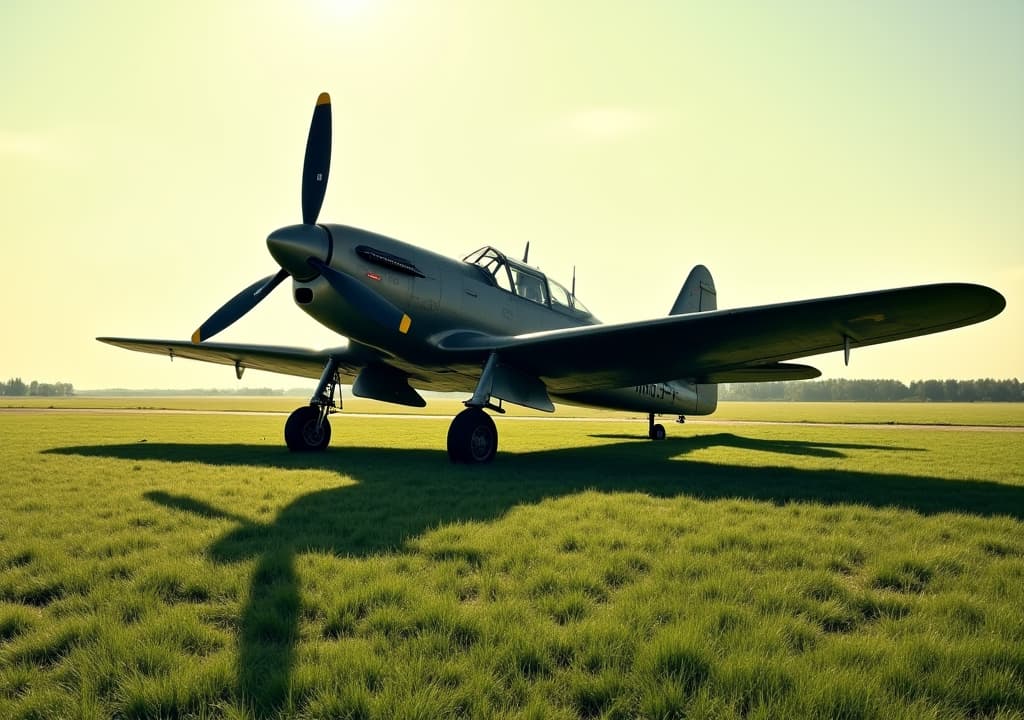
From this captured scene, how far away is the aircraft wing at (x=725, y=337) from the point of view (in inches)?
270

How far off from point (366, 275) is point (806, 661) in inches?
312

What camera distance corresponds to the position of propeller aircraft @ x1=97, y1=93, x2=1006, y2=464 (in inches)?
299

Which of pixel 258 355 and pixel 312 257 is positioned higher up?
pixel 312 257

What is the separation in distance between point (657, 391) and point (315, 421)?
8121 mm

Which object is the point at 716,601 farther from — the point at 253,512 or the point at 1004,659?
the point at 253,512

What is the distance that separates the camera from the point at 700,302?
57.9 ft

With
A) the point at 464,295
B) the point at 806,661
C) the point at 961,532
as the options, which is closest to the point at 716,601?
the point at 806,661

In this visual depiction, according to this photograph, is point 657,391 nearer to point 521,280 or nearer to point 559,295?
point 559,295

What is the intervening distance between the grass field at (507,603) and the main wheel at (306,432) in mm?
4738

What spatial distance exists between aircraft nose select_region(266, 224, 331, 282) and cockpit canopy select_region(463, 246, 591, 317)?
3.12 meters

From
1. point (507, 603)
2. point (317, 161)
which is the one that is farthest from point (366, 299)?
point (507, 603)

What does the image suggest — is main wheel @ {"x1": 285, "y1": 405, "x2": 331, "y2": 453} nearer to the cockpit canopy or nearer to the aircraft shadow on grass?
the aircraft shadow on grass

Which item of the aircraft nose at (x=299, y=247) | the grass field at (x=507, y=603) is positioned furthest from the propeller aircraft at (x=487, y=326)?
the grass field at (x=507, y=603)

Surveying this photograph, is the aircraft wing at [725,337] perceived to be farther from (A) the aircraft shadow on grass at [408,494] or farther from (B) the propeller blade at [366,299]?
(A) the aircraft shadow on grass at [408,494]
